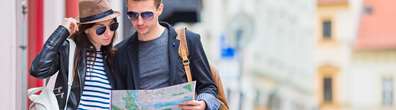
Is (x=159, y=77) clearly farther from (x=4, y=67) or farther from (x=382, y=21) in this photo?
(x=382, y=21)

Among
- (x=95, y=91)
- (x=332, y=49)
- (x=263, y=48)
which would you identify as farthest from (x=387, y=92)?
(x=95, y=91)

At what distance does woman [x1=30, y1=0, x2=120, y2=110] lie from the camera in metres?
3.79

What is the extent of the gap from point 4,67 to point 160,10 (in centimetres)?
147

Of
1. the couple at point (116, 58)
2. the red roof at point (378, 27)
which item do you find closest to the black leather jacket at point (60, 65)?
the couple at point (116, 58)

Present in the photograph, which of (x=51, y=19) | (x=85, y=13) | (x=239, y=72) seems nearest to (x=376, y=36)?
(x=239, y=72)

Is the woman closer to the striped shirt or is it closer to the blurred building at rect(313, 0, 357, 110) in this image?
the striped shirt

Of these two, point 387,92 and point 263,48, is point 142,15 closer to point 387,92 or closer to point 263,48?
point 263,48

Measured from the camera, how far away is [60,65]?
3.84 m

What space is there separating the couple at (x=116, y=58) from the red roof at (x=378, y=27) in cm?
2254

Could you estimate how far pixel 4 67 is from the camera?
510 cm

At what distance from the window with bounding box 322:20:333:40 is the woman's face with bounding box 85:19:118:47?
2234cm

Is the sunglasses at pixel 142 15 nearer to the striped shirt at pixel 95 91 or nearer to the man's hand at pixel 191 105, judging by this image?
the striped shirt at pixel 95 91

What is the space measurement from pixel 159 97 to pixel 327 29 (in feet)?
74.6

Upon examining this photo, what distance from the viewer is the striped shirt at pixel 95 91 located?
385 cm
